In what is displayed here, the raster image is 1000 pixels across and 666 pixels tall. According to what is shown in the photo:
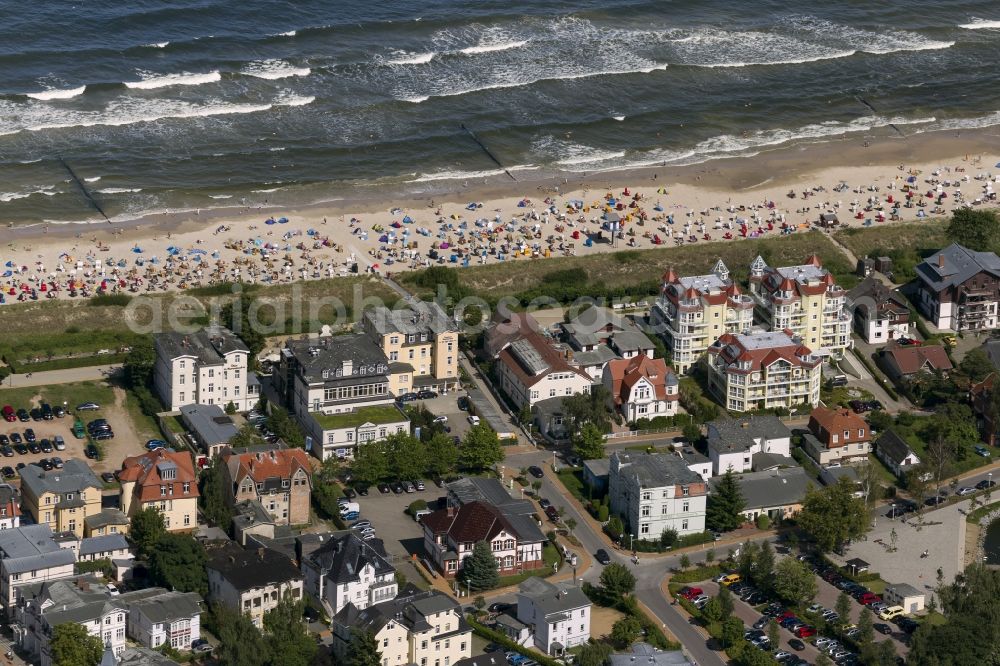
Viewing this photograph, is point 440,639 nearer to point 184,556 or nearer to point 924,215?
point 184,556

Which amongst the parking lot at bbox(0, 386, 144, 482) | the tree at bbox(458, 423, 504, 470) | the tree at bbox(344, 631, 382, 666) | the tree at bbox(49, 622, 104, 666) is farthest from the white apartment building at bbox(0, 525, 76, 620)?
the tree at bbox(458, 423, 504, 470)

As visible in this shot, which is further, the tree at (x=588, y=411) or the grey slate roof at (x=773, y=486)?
the tree at (x=588, y=411)

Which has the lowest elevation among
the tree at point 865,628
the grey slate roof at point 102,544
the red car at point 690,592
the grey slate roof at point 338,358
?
the red car at point 690,592

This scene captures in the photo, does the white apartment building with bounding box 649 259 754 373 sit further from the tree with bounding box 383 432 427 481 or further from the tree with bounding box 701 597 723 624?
the tree with bounding box 701 597 723 624

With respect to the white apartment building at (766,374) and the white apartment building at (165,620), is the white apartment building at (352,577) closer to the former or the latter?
the white apartment building at (165,620)

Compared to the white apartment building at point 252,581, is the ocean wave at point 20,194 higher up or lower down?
higher up

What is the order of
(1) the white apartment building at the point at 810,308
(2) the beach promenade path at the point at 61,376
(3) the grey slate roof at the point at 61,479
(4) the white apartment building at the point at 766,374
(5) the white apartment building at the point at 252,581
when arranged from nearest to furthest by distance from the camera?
(5) the white apartment building at the point at 252,581 → (3) the grey slate roof at the point at 61,479 → (2) the beach promenade path at the point at 61,376 → (4) the white apartment building at the point at 766,374 → (1) the white apartment building at the point at 810,308

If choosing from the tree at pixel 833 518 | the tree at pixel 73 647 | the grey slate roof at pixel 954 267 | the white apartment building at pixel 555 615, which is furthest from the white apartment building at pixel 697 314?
the tree at pixel 73 647
